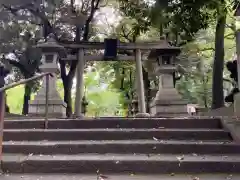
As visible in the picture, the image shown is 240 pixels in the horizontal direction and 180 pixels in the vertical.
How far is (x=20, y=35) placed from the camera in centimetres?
1875

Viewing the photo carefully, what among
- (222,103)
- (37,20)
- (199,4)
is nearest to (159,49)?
(222,103)

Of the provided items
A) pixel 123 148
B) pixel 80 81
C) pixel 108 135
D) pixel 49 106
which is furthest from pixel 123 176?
pixel 80 81

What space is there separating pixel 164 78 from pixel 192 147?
5.51 m

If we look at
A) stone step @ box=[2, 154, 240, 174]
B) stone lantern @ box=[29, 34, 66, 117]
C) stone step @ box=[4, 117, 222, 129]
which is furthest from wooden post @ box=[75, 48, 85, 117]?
stone step @ box=[2, 154, 240, 174]

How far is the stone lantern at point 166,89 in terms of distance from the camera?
9.29 m

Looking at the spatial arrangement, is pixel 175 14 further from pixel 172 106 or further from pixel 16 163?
pixel 16 163

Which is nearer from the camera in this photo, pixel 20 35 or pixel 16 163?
pixel 16 163

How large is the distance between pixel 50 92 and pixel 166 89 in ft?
11.8

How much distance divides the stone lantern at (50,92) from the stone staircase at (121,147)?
346cm

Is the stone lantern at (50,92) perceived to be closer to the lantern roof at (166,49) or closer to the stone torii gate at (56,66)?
the stone torii gate at (56,66)

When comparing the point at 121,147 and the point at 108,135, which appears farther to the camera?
the point at 108,135

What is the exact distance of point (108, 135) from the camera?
498cm

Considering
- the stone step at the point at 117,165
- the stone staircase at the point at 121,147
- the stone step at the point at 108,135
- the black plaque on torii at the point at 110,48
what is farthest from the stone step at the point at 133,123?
the black plaque on torii at the point at 110,48

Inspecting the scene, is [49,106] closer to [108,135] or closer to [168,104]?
[168,104]
